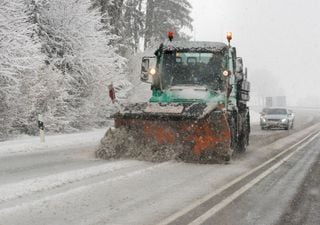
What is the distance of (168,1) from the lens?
49.1 m

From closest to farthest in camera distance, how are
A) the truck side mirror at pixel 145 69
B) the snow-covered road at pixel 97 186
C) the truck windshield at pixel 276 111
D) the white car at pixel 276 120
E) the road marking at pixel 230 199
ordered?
the road marking at pixel 230 199 → the snow-covered road at pixel 97 186 → the truck side mirror at pixel 145 69 → the white car at pixel 276 120 → the truck windshield at pixel 276 111

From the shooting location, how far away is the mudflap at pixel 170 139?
12.6 m

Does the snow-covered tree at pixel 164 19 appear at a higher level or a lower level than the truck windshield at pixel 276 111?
higher

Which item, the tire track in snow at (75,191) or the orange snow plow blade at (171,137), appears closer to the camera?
the tire track in snow at (75,191)

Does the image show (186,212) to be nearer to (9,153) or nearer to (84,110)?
(9,153)

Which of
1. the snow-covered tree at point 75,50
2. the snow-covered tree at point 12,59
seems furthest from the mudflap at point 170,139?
the snow-covered tree at point 75,50

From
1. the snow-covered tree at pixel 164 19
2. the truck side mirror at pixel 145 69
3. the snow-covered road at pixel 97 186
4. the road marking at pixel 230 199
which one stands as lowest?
the road marking at pixel 230 199

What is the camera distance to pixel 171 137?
12.9 metres

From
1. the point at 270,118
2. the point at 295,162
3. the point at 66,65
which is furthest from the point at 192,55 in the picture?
the point at 270,118

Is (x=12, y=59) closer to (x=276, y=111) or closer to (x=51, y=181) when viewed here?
(x=51, y=181)

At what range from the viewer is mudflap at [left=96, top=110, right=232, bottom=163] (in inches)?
495

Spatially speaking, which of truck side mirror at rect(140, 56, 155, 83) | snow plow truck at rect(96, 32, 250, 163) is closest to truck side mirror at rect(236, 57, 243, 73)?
snow plow truck at rect(96, 32, 250, 163)

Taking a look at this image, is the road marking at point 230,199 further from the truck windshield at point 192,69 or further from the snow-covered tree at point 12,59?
the snow-covered tree at point 12,59

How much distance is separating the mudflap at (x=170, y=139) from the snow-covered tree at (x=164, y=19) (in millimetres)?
33953
